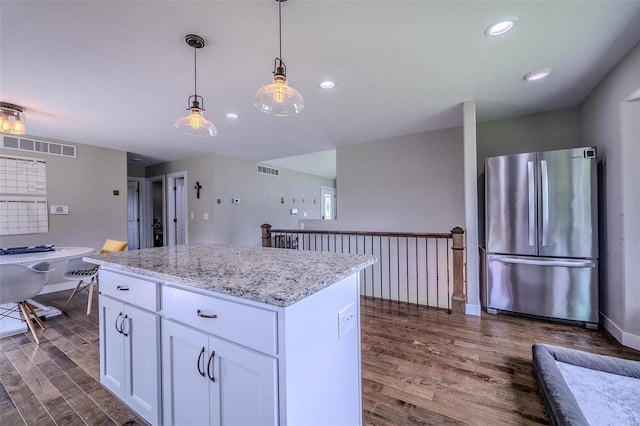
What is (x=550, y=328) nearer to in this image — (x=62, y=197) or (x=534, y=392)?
(x=534, y=392)

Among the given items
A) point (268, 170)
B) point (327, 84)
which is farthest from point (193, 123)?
point (268, 170)

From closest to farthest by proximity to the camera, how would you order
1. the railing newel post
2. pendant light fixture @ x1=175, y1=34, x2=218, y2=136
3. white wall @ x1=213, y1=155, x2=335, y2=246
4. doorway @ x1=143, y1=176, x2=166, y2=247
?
pendant light fixture @ x1=175, y1=34, x2=218, y2=136 < the railing newel post < white wall @ x1=213, y1=155, x2=335, y2=246 < doorway @ x1=143, y1=176, x2=166, y2=247

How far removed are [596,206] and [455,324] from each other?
178cm

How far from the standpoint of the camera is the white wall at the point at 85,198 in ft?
13.6

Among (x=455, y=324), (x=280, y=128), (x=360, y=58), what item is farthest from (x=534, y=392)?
(x=280, y=128)

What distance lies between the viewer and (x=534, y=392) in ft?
5.70

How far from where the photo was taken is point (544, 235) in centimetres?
280

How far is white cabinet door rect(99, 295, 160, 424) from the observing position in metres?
1.37

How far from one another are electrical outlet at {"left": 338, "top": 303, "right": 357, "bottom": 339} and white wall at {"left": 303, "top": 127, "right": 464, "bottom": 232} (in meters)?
3.19

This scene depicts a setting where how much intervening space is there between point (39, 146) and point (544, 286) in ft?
22.8

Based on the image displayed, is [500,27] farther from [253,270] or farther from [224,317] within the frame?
[224,317]

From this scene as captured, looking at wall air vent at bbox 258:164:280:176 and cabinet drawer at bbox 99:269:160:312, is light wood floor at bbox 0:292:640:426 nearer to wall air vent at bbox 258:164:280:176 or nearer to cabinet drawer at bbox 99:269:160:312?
cabinet drawer at bbox 99:269:160:312

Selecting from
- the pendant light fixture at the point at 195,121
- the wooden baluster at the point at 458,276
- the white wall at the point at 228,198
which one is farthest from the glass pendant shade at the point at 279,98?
the white wall at the point at 228,198

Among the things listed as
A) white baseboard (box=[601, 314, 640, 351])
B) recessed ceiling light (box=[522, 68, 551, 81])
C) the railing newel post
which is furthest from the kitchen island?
the railing newel post
